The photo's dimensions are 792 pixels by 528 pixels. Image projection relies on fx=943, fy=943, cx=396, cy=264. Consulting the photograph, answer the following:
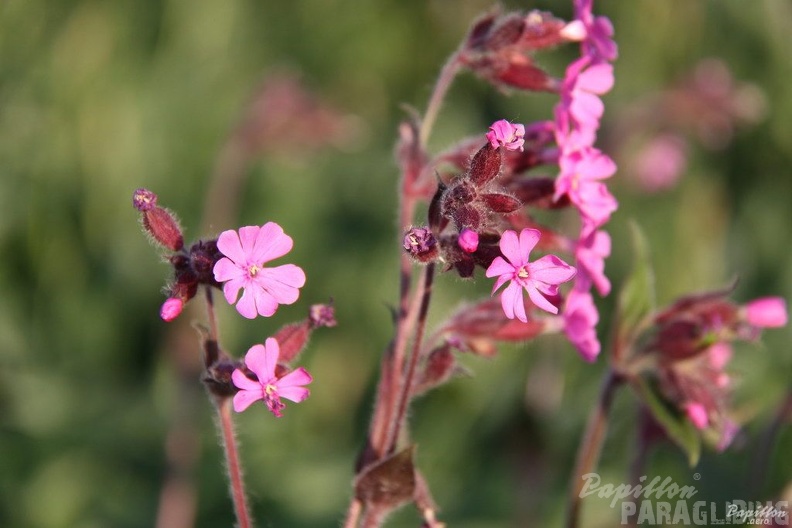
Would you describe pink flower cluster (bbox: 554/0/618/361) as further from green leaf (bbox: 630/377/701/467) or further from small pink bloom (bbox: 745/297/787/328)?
small pink bloom (bbox: 745/297/787/328)

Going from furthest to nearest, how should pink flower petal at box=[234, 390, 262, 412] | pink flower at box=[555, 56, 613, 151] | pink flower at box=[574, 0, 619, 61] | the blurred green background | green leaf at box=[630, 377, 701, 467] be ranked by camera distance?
the blurred green background, green leaf at box=[630, 377, 701, 467], pink flower at box=[574, 0, 619, 61], pink flower at box=[555, 56, 613, 151], pink flower petal at box=[234, 390, 262, 412]

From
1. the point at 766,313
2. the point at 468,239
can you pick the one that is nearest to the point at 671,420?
the point at 766,313

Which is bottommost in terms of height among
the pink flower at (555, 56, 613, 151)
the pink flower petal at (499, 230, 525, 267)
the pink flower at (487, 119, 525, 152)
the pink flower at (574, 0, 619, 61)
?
the pink flower petal at (499, 230, 525, 267)

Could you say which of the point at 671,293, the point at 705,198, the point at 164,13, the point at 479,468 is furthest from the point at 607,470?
the point at 164,13

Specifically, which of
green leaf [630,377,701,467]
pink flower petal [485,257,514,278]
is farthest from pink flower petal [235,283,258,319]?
green leaf [630,377,701,467]

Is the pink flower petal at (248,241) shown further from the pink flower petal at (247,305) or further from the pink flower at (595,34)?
the pink flower at (595,34)

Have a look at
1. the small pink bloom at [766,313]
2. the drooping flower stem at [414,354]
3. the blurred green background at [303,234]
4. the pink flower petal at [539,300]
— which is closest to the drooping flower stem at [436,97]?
the drooping flower stem at [414,354]

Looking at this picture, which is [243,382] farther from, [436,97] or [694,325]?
[694,325]

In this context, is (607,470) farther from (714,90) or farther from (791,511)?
(714,90)
